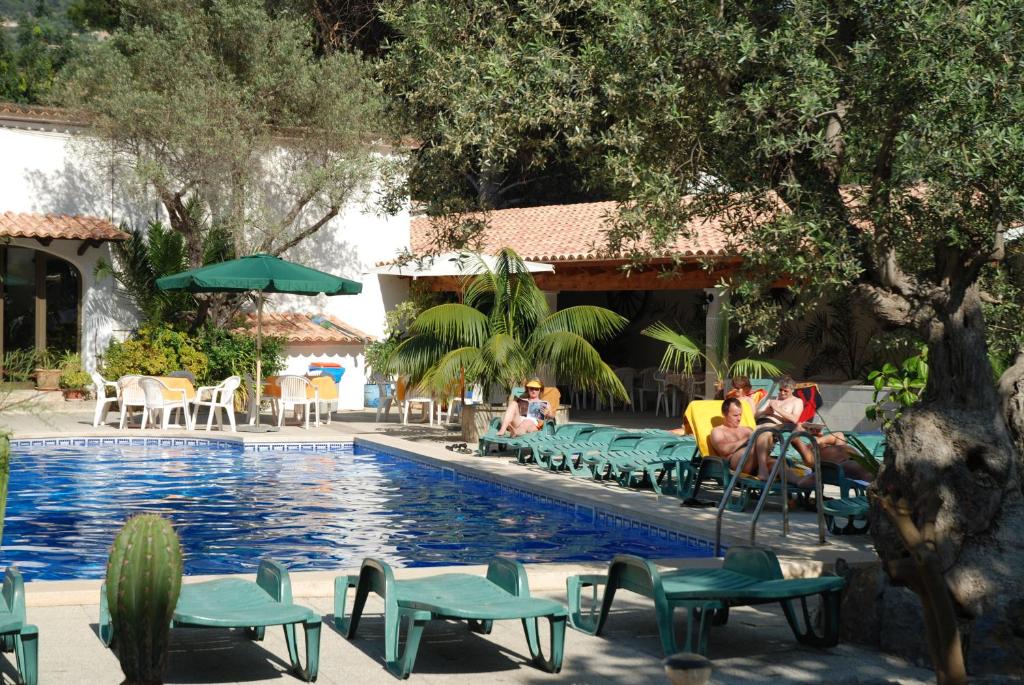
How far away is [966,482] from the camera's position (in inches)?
230

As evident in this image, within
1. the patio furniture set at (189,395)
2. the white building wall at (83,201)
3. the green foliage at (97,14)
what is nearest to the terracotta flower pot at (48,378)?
the white building wall at (83,201)

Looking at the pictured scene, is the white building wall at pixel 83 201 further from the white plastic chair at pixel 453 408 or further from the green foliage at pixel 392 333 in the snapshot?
the white plastic chair at pixel 453 408

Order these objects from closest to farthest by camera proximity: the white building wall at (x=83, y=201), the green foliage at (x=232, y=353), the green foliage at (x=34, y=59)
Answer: the green foliage at (x=232, y=353) → the white building wall at (x=83, y=201) → the green foliage at (x=34, y=59)

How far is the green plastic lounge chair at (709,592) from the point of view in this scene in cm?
558

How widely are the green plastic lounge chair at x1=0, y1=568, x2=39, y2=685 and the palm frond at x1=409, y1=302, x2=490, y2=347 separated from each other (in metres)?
10.5

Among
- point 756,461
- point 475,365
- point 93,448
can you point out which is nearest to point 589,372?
point 475,365

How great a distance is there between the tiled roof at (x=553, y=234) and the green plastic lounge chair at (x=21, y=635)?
1332cm

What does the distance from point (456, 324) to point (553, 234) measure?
730cm

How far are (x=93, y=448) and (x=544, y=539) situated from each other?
315 inches

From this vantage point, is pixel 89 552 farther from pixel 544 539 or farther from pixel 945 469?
pixel 945 469

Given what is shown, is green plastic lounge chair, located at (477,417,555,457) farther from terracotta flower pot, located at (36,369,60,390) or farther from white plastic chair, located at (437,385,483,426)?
terracotta flower pot, located at (36,369,60,390)

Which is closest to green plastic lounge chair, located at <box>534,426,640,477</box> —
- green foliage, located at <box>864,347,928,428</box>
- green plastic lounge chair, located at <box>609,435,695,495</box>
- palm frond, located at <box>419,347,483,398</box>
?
green plastic lounge chair, located at <box>609,435,695,495</box>

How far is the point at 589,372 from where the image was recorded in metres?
Result: 15.3

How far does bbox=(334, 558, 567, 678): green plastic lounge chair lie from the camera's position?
5375mm
